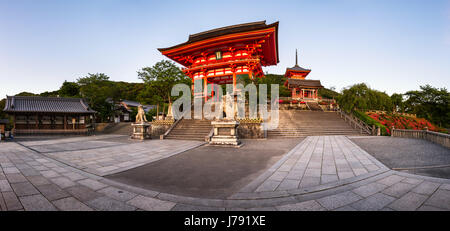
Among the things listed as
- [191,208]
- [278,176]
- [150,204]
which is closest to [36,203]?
[150,204]

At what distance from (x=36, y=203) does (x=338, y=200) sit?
4801 mm

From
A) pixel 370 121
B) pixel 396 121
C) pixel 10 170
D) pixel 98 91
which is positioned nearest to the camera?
pixel 10 170

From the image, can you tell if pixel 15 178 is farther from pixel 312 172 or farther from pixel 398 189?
pixel 398 189

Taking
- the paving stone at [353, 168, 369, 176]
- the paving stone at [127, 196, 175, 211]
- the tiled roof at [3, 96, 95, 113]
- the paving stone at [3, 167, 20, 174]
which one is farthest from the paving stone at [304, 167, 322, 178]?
the tiled roof at [3, 96, 95, 113]

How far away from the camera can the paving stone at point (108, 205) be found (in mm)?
2412

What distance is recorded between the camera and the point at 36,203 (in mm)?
2535

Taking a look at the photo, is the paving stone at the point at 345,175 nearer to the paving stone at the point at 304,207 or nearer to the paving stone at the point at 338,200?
the paving stone at the point at 338,200

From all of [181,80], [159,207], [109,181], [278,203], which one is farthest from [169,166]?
[181,80]

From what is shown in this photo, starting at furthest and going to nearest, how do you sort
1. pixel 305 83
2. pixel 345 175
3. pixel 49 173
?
pixel 305 83 → pixel 49 173 → pixel 345 175

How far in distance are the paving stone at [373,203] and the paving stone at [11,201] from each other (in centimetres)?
508

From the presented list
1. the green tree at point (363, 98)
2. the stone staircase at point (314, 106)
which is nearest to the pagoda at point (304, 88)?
the stone staircase at point (314, 106)

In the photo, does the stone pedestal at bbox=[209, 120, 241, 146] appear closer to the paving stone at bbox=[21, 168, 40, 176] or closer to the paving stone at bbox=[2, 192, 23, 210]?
the paving stone at bbox=[21, 168, 40, 176]

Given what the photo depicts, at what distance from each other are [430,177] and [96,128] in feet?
98.4

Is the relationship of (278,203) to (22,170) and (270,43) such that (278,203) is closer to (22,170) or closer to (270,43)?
(22,170)
